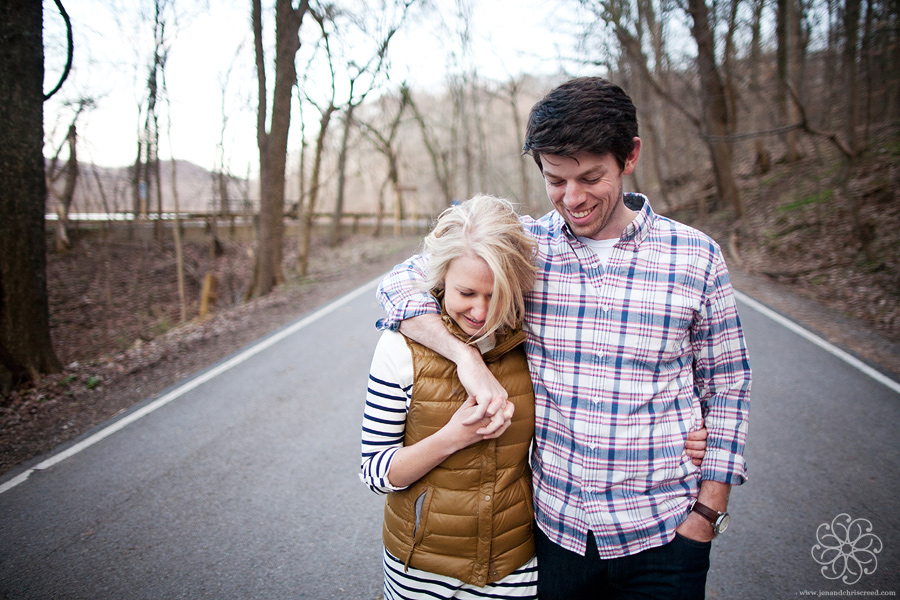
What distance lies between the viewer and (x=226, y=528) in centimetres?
330

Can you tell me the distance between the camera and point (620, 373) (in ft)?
5.16

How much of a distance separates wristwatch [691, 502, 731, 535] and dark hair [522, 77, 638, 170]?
1124 millimetres

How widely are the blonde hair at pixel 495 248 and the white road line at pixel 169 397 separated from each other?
13.6 feet

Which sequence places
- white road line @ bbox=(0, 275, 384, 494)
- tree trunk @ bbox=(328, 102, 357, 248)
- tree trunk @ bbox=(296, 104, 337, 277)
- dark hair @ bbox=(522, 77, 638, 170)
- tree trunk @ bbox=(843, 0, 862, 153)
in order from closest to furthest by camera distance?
dark hair @ bbox=(522, 77, 638, 170) → white road line @ bbox=(0, 275, 384, 494) → tree trunk @ bbox=(843, 0, 862, 153) → tree trunk @ bbox=(296, 104, 337, 277) → tree trunk @ bbox=(328, 102, 357, 248)

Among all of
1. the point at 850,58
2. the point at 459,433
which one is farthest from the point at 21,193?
the point at 850,58

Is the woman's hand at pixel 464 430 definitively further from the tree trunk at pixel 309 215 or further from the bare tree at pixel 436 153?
the bare tree at pixel 436 153

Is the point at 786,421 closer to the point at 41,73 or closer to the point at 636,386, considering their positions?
the point at 636,386

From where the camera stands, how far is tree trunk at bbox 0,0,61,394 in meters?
5.38

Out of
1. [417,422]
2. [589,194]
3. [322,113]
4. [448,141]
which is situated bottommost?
[417,422]

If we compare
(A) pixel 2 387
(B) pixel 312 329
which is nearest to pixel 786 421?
(B) pixel 312 329

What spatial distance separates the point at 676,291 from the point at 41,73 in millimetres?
7110

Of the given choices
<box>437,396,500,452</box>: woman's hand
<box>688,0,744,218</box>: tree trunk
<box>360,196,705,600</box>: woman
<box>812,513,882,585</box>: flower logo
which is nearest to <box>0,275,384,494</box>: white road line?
<box>360,196,705,600</box>: woman

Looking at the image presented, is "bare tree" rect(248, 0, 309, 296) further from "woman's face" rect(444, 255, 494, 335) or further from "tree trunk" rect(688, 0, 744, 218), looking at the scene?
"woman's face" rect(444, 255, 494, 335)

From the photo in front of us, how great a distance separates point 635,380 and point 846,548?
8.72 ft
